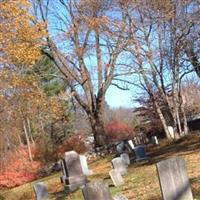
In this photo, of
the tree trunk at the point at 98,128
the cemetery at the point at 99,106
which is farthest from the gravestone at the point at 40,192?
the tree trunk at the point at 98,128

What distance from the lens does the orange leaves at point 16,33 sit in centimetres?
2202

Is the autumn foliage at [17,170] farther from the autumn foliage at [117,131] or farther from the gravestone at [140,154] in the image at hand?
the autumn foliage at [117,131]

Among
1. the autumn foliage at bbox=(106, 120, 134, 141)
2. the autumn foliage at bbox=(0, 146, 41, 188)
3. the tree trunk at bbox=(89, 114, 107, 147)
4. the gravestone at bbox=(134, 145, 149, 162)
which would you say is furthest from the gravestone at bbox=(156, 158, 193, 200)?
the autumn foliage at bbox=(106, 120, 134, 141)

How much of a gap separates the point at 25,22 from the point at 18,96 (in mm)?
4915

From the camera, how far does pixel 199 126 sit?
37.2 m

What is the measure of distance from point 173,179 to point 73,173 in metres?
10.7

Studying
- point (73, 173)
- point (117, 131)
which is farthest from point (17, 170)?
point (117, 131)

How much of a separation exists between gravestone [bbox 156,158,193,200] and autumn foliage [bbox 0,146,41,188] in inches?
967

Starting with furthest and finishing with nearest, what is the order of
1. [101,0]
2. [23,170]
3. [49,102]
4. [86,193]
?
1. [23,170]
2. [101,0]
3. [49,102]
4. [86,193]

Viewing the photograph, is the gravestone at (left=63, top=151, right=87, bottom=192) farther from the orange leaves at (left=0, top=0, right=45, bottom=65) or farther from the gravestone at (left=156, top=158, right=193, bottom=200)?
the gravestone at (left=156, top=158, right=193, bottom=200)

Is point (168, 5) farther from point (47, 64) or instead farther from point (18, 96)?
point (47, 64)

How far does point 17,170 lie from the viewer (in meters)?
34.9

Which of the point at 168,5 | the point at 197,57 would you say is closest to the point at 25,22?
the point at 168,5

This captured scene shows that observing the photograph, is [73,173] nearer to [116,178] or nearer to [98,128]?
[116,178]
